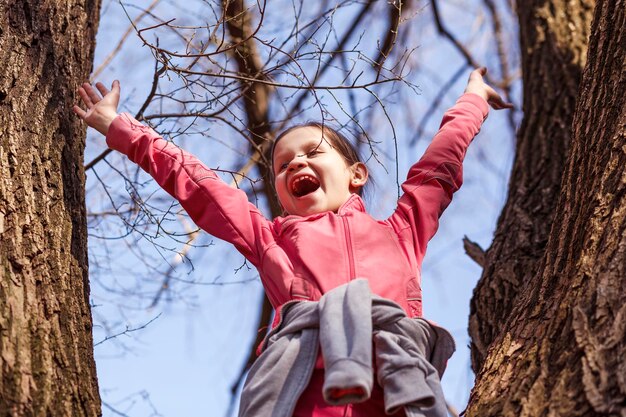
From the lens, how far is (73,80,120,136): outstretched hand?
2.57 metres

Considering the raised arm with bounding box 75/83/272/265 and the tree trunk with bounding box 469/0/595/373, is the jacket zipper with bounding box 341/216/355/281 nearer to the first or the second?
the raised arm with bounding box 75/83/272/265

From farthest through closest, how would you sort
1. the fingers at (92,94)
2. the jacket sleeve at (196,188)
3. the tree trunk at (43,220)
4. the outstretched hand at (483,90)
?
the outstretched hand at (483,90) < the fingers at (92,94) < the jacket sleeve at (196,188) < the tree trunk at (43,220)

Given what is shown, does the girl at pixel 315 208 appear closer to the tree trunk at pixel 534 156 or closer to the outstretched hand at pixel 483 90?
the outstretched hand at pixel 483 90

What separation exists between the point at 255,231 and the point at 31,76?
0.78m

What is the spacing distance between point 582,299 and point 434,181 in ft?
2.66

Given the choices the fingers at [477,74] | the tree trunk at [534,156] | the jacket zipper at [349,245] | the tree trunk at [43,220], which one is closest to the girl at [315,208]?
the jacket zipper at [349,245]

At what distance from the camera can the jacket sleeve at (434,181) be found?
2.59 metres

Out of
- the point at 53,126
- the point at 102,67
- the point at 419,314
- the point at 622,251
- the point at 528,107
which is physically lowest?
the point at 622,251

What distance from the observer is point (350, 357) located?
1.94 metres

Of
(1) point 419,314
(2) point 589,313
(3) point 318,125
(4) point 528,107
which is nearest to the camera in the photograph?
(2) point 589,313

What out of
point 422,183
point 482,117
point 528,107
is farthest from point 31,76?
point 528,107

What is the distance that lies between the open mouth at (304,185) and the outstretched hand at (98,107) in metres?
0.60

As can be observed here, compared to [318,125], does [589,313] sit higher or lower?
lower

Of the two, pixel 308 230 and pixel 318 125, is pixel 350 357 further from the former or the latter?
pixel 318 125
